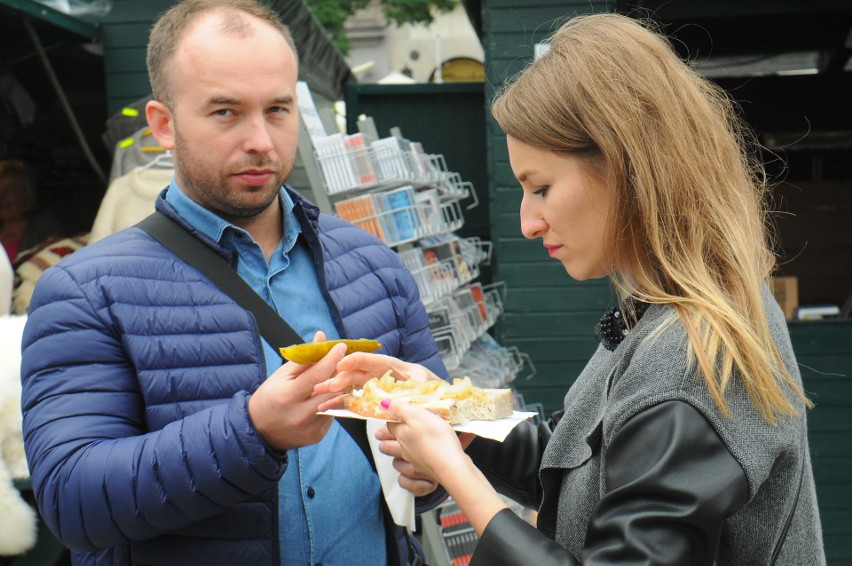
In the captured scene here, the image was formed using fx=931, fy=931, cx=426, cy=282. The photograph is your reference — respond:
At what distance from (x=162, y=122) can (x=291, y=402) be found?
967 millimetres

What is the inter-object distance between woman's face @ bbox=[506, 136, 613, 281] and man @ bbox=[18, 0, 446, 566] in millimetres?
508

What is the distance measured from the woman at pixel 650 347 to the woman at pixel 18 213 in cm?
547

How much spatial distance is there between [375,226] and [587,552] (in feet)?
11.7

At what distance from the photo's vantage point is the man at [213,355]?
198 centimetres

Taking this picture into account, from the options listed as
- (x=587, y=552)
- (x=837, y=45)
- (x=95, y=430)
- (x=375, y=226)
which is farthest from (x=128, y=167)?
(x=837, y=45)

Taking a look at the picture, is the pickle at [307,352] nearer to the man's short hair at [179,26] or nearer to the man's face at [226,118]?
the man's face at [226,118]

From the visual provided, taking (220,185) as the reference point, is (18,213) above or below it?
below

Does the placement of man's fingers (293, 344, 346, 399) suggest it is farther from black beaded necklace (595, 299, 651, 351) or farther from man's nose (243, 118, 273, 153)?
man's nose (243, 118, 273, 153)

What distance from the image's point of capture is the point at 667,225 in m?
1.76

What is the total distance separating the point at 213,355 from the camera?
2189mm

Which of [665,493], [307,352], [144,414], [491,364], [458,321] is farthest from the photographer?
[491,364]

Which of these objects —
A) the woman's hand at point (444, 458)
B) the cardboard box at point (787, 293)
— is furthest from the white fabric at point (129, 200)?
the cardboard box at point (787, 293)

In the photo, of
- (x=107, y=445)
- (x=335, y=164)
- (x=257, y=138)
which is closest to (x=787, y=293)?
(x=335, y=164)

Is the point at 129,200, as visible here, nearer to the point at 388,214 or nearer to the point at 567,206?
the point at 388,214
